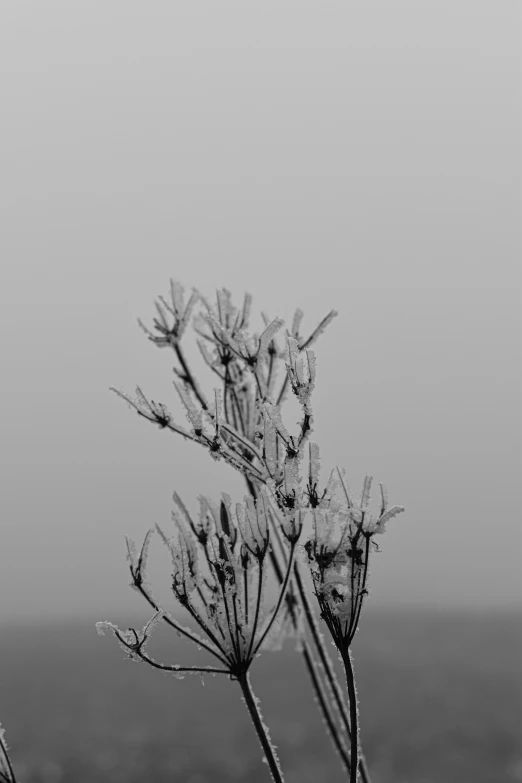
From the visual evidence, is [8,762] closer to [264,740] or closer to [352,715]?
[264,740]

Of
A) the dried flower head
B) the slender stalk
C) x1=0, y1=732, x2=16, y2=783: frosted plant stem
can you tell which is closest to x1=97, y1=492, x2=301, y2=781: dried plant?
the dried flower head

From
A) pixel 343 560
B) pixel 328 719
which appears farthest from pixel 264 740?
pixel 328 719

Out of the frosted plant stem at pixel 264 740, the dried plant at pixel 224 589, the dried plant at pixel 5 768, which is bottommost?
the dried plant at pixel 5 768

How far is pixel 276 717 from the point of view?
3769 centimetres

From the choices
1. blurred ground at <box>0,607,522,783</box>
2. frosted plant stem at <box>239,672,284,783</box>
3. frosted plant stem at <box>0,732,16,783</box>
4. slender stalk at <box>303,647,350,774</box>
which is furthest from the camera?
blurred ground at <box>0,607,522,783</box>

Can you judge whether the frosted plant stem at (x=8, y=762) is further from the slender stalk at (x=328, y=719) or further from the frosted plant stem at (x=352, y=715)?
the slender stalk at (x=328, y=719)

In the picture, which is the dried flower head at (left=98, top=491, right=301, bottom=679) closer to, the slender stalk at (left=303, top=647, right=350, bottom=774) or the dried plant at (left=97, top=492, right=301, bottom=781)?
the dried plant at (left=97, top=492, right=301, bottom=781)

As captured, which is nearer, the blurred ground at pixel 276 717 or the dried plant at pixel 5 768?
the dried plant at pixel 5 768

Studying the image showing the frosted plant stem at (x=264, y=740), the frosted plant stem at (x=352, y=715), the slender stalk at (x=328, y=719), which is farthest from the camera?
the slender stalk at (x=328, y=719)

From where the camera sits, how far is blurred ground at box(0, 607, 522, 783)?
28844 mm

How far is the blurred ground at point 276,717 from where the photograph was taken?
28.8 metres

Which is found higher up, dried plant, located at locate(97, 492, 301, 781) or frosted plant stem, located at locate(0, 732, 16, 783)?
dried plant, located at locate(97, 492, 301, 781)

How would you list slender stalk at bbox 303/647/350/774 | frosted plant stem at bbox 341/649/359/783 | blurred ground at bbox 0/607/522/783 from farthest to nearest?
blurred ground at bbox 0/607/522/783 → slender stalk at bbox 303/647/350/774 → frosted plant stem at bbox 341/649/359/783

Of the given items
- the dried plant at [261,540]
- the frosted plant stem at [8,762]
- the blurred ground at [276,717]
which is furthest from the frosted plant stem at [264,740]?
the blurred ground at [276,717]
